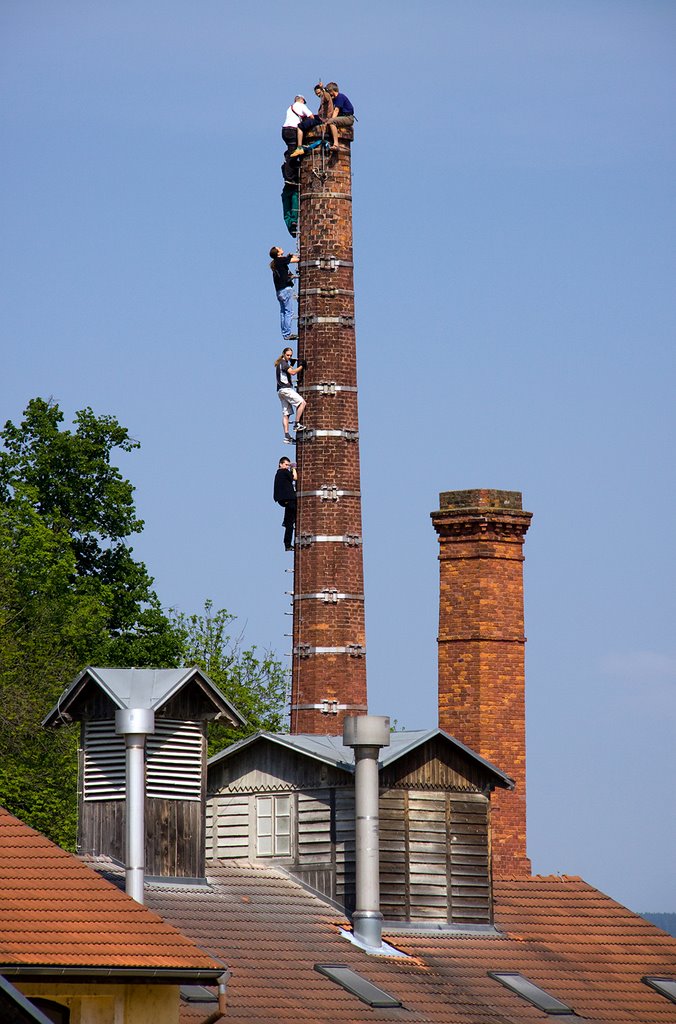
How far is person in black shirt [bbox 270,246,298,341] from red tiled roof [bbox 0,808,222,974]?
18.7m

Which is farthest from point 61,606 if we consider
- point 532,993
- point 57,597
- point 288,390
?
point 532,993

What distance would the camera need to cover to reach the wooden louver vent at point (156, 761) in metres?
27.9

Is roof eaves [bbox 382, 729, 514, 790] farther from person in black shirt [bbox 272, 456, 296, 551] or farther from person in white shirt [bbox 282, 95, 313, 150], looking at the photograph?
person in white shirt [bbox 282, 95, 313, 150]

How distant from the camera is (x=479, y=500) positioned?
1442 inches

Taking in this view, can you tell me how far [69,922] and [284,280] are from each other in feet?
67.9

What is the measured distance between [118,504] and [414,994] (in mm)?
29740

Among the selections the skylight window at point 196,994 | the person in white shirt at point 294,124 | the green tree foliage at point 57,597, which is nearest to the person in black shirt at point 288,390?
the person in white shirt at point 294,124

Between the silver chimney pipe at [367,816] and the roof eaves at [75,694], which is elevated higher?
the roof eaves at [75,694]

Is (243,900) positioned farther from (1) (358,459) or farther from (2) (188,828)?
(1) (358,459)

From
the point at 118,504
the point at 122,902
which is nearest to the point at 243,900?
the point at 122,902

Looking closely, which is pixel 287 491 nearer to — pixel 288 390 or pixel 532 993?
pixel 288 390

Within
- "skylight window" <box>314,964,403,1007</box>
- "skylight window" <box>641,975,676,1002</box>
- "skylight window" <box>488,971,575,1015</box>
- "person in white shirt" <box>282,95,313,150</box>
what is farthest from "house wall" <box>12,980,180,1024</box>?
"person in white shirt" <box>282,95,313,150</box>

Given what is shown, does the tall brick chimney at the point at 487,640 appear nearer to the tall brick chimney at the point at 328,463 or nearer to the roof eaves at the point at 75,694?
the tall brick chimney at the point at 328,463

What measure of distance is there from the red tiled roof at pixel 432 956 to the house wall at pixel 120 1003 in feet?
2.51
